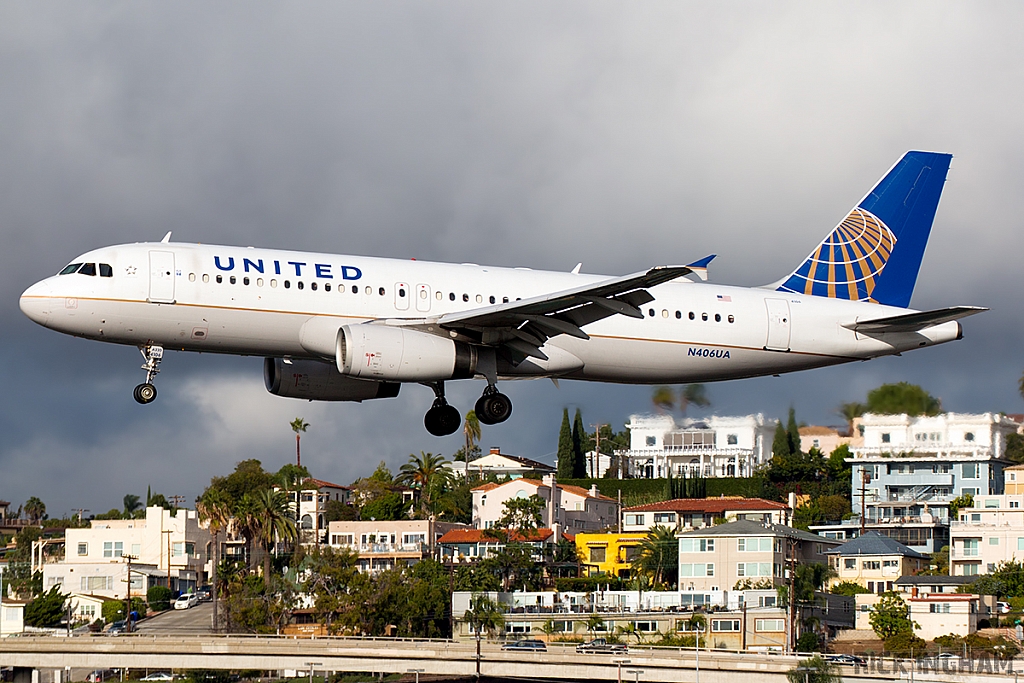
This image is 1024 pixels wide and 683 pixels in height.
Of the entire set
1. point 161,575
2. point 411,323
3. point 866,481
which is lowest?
point 161,575

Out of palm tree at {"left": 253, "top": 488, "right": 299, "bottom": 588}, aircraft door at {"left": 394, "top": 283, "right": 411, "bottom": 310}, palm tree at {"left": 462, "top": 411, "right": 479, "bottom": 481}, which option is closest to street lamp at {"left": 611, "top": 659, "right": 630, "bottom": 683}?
aircraft door at {"left": 394, "top": 283, "right": 411, "bottom": 310}

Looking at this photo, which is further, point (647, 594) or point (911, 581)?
point (911, 581)

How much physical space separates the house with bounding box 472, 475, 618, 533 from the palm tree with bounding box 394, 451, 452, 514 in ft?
64.5

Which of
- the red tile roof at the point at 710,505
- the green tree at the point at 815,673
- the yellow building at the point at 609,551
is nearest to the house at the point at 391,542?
the yellow building at the point at 609,551

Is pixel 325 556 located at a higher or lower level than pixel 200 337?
lower

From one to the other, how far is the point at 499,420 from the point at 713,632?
41821mm

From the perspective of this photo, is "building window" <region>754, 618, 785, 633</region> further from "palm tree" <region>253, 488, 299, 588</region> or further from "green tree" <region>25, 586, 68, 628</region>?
"green tree" <region>25, 586, 68, 628</region>

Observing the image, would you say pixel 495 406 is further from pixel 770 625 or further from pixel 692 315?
pixel 770 625

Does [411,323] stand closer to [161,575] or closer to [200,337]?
[200,337]

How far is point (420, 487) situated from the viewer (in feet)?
458

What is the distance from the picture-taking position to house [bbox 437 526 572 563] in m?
94.5

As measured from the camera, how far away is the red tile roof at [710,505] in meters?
104

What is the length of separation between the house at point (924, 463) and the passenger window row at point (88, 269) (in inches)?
1046

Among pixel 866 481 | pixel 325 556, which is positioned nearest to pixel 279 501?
pixel 325 556
